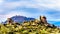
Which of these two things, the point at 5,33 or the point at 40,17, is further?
the point at 40,17

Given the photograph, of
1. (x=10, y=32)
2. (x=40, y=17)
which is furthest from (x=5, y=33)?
(x=40, y=17)

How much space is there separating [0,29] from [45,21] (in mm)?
4121

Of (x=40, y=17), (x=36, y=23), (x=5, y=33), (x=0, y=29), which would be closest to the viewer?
(x=5, y=33)

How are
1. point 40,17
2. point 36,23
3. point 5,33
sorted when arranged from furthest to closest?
point 40,17
point 36,23
point 5,33

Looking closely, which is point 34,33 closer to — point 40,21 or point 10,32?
point 10,32

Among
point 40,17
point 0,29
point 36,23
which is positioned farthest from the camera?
point 40,17

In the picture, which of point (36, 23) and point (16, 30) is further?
point (36, 23)

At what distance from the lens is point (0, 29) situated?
8.12 metres

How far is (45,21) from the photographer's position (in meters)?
11.7

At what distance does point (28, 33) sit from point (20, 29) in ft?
2.13

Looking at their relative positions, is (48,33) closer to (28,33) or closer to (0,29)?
(28,33)

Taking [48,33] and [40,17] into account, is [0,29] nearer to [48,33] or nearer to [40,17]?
[48,33]

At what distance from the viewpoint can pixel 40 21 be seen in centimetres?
1113

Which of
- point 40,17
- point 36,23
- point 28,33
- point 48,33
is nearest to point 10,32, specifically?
point 28,33
